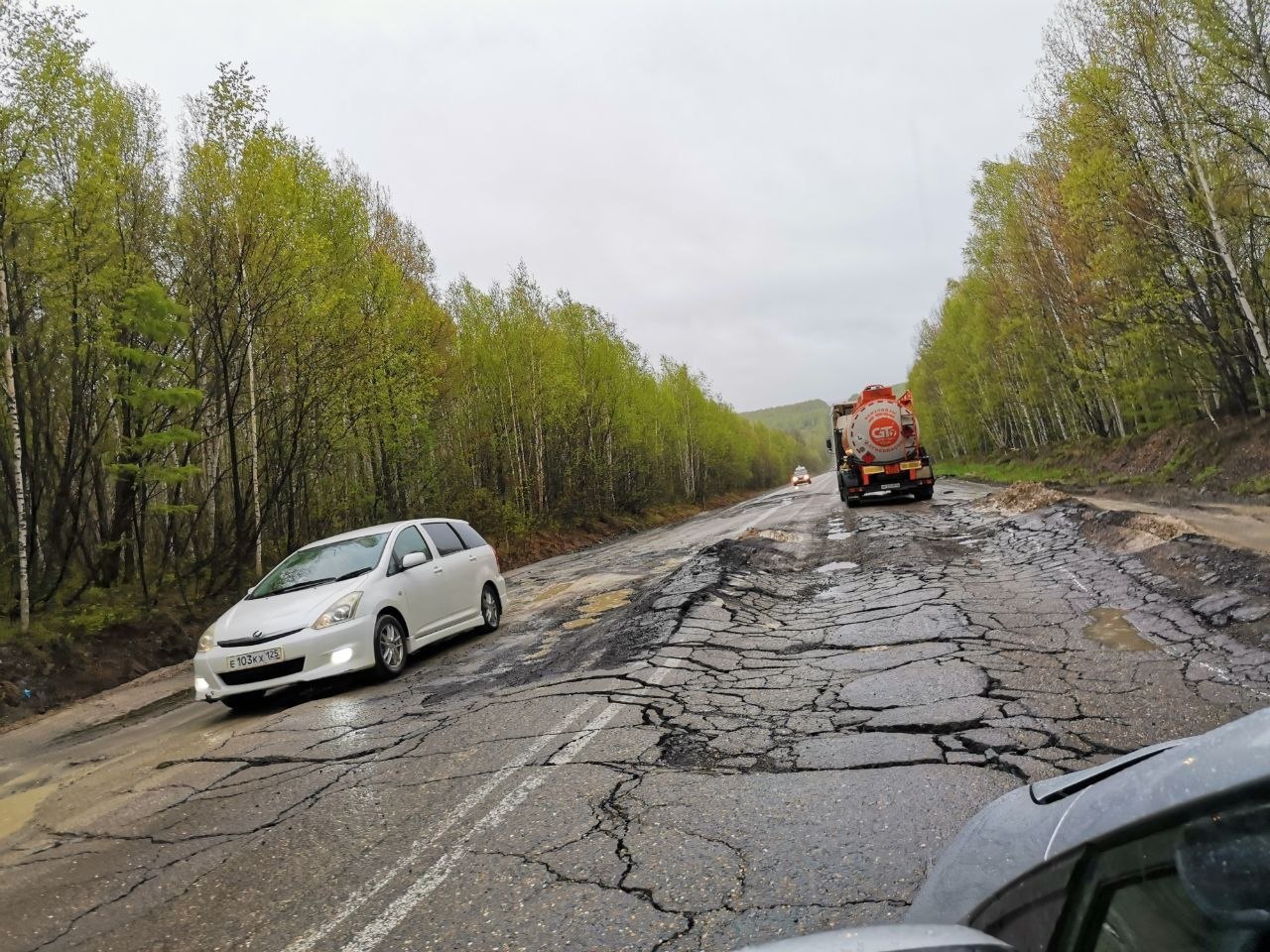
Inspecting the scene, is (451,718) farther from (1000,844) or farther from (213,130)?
(213,130)

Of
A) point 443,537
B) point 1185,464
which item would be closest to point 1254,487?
point 1185,464

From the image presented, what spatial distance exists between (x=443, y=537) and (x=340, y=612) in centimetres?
246

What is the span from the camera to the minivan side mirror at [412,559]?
8328mm

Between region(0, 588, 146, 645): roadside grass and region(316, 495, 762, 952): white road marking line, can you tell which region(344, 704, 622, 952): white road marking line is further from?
region(0, 588, 146, 645): roadside grass

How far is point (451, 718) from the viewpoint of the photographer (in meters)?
6.04

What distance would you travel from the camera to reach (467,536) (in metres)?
10.6

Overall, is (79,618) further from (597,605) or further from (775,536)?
(775,536)

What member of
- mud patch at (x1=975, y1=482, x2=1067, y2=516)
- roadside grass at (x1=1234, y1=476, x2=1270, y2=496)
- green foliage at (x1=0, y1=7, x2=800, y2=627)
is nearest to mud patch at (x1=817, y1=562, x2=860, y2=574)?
mud patch at (x1=975, y1=482, x2=1067, y2=516)

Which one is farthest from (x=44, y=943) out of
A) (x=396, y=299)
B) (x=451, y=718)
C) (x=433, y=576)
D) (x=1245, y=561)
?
(x=396, y=299)

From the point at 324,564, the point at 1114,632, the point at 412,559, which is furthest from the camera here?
the point at 324,564

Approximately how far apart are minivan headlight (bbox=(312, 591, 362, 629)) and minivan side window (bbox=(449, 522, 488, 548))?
8.85 ft

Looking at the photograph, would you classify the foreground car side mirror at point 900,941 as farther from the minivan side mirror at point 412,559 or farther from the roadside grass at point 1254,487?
the roadside grass at point 1254,487

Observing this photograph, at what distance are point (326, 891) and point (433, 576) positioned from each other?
19.0ft

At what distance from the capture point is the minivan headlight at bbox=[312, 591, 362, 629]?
7.32m
